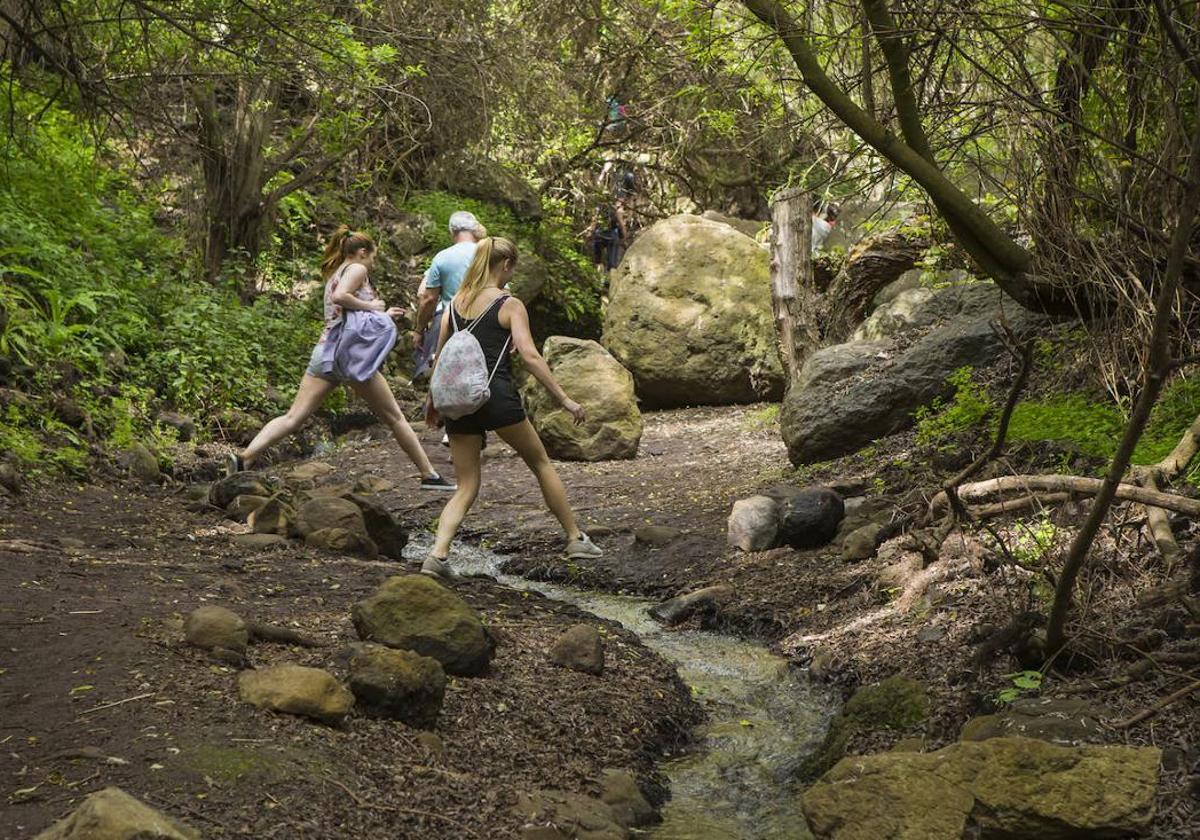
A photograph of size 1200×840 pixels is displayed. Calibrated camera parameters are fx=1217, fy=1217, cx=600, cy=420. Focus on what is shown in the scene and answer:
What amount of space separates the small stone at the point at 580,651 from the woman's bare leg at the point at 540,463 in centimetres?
176

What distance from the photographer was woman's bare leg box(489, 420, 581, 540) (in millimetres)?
7043

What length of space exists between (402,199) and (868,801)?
1520 cm

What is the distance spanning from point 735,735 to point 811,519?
8.09ft

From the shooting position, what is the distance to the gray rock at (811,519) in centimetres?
740

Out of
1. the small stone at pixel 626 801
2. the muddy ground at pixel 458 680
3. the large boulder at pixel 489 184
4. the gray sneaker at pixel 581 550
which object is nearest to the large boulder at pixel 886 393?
the muddy ground at pixel 458 680

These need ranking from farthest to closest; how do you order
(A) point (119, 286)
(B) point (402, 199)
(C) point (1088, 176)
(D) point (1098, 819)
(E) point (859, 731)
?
(B) point (402, 199) → (A) point (119, 286) → (C) point (1088, 176) → (E) point (859, 731) → (D) point (1098, 819)

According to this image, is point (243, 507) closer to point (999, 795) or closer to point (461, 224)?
point (461, 224)

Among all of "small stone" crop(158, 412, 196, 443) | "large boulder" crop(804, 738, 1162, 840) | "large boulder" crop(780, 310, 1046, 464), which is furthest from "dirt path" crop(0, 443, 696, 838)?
"small stone" crop(158, 412, 196, 443)

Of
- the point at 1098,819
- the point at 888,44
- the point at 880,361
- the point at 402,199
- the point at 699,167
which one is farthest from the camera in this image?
the point at 699,167

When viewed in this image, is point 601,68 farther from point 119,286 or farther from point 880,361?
point 880,361

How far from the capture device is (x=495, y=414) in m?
6.84

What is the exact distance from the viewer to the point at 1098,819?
11.4 feet

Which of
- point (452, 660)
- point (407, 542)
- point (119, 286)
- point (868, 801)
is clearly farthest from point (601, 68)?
point (868, 801)

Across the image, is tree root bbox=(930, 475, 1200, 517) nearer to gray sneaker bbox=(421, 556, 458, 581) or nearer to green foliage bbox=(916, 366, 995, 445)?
green foliage bbox=(916, 366, 995, 445)
